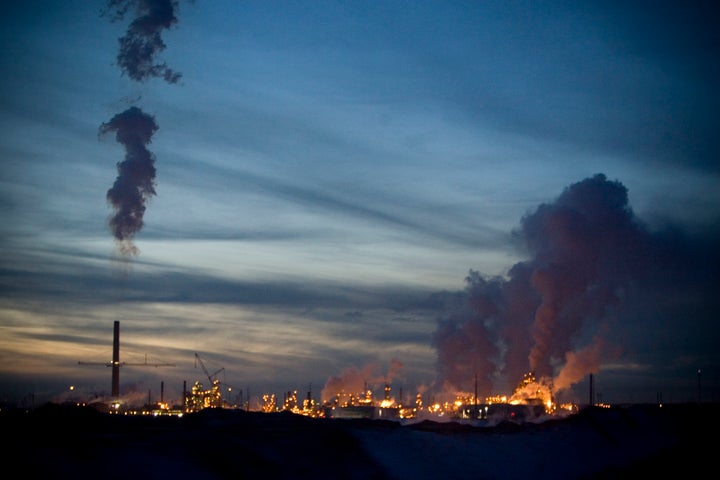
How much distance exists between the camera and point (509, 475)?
28.1 metres

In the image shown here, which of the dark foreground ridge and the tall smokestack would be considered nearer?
the dark foreground ridge

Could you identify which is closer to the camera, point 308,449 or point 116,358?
point 308,449

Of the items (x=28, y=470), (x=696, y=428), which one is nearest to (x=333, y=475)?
(x=28, y=470)

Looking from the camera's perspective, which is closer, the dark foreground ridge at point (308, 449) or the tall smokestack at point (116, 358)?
the dark foreground ridge at point (308, 449)

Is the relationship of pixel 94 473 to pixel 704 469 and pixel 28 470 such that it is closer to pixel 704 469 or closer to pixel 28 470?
pixel 28 470

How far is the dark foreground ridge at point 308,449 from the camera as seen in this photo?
1728cm

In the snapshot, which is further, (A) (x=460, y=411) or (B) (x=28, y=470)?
(A) (x=460, y=411)

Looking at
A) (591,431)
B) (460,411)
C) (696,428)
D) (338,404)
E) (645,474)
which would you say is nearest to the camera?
(645,474)

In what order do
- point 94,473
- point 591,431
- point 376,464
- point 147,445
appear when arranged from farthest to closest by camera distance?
point 591,431 → point 376,464 → point 147,445 → point 94,473

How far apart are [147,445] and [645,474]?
23.5 m

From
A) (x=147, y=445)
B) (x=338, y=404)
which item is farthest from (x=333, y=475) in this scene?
(x=338, y=404)

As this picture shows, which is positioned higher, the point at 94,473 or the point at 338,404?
the point at 94,473

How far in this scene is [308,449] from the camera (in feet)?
74.3

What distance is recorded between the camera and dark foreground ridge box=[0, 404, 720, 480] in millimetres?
17281
